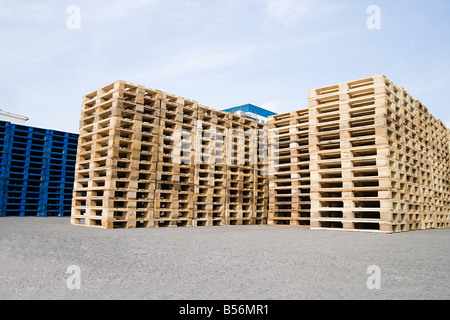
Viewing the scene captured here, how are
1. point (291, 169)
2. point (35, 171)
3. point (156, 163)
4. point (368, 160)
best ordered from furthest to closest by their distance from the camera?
point (35, 171) < point (291, 169) < point (156, 163) < point (368, 160)

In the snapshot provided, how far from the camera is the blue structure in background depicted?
39.0ft

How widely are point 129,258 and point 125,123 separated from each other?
5.66 metres

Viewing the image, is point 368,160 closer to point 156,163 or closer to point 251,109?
point 156,163

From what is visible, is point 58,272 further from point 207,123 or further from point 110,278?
point 207,123

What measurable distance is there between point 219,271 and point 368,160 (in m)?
6.12

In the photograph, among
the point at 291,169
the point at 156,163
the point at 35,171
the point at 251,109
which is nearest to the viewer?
the point at 156,163

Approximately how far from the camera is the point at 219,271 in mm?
2959

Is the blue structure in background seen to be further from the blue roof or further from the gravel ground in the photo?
the blue roof

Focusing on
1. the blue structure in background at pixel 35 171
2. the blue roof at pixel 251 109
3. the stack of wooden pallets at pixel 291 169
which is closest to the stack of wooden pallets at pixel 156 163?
the stack of wooden pallets at pixel 291 169

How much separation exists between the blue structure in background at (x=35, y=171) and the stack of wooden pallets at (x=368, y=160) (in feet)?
29.3

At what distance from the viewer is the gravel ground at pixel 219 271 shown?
2.28m

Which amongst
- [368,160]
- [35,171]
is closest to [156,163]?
[368,160]
